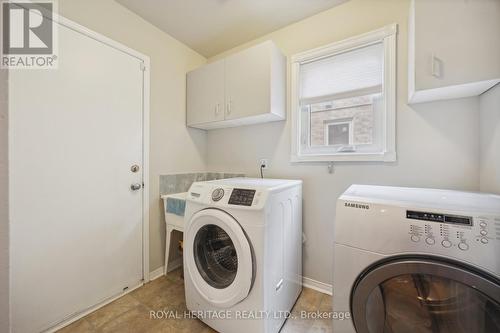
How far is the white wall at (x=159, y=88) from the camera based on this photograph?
5.18 ft

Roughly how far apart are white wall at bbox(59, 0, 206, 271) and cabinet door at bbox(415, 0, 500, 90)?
2.01 metres

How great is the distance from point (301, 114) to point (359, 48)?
672 millimetres

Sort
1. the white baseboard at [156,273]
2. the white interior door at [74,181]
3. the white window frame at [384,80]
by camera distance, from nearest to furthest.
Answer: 1. the white interior door at [74,181]
2. the white window frame at [384,80]
3. the white baseboard at [156,273]

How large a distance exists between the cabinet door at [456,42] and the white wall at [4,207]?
5.68 ft

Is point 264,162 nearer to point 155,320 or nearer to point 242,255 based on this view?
point 242,255

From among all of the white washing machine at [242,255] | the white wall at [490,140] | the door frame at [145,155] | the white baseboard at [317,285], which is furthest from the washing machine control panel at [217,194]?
the white wall at [490,140]

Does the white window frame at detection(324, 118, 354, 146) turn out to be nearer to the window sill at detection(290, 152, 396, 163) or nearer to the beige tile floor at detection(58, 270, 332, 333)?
the window sill at detection(290, 152, 396, 163)

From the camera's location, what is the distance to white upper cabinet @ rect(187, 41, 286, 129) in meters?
1.68

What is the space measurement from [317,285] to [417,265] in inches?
47.6

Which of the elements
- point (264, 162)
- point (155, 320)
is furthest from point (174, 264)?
point (264, 162)

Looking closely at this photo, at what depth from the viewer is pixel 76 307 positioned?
142cm

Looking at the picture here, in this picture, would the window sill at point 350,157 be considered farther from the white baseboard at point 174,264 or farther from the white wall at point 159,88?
the white baseboard at point 174,264

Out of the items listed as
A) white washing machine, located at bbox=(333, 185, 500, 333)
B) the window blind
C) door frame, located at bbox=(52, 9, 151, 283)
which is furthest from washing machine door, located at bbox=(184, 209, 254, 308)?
the window blind

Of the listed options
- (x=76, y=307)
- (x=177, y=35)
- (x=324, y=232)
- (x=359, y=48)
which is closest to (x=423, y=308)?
(x=324, y=232)
